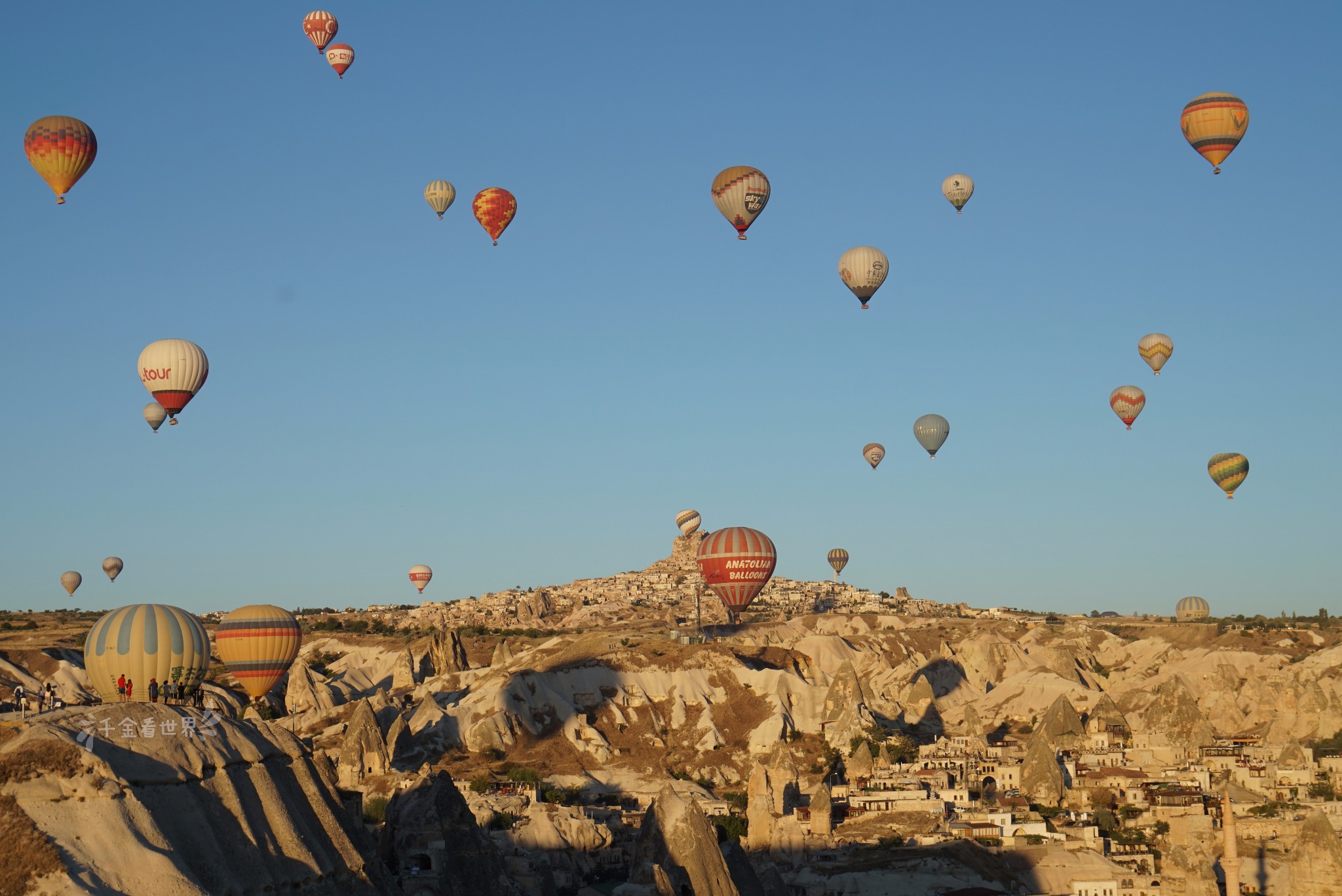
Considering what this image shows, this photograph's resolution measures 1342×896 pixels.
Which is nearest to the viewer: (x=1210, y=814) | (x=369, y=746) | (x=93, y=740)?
(x=93, y=740)

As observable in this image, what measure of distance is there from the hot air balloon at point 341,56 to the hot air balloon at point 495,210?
952cm

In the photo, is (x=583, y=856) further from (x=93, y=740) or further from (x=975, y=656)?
(x=975, y=656)

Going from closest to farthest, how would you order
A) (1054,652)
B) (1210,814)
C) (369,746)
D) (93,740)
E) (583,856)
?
(93,740)
(583,856)
(1210,814)
(369,746)
(1054,652)

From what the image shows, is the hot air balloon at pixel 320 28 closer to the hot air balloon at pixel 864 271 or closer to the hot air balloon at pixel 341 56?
the hot air balloon at pixel 341 56

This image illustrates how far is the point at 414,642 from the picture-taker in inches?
5310

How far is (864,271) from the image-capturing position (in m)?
88.9

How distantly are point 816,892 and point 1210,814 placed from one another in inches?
1026

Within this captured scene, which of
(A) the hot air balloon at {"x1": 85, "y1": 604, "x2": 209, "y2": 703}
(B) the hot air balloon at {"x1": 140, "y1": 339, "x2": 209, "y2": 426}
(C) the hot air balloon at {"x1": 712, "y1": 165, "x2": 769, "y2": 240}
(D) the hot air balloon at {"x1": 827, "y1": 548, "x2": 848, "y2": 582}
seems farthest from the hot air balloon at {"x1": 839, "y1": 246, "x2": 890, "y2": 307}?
(D) the hot air balloon at {"x1": 827, "y1": 548, "x2": 848, "y2": 582}

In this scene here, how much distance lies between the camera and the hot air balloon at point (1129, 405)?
103 meters

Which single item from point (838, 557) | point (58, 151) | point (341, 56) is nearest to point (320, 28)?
point (341, 56)

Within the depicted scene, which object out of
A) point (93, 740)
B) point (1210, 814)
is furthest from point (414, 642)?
point (93, 740)

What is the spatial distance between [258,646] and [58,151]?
75.4ft

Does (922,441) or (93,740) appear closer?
(93,740)

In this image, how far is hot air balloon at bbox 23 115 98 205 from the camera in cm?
6975
